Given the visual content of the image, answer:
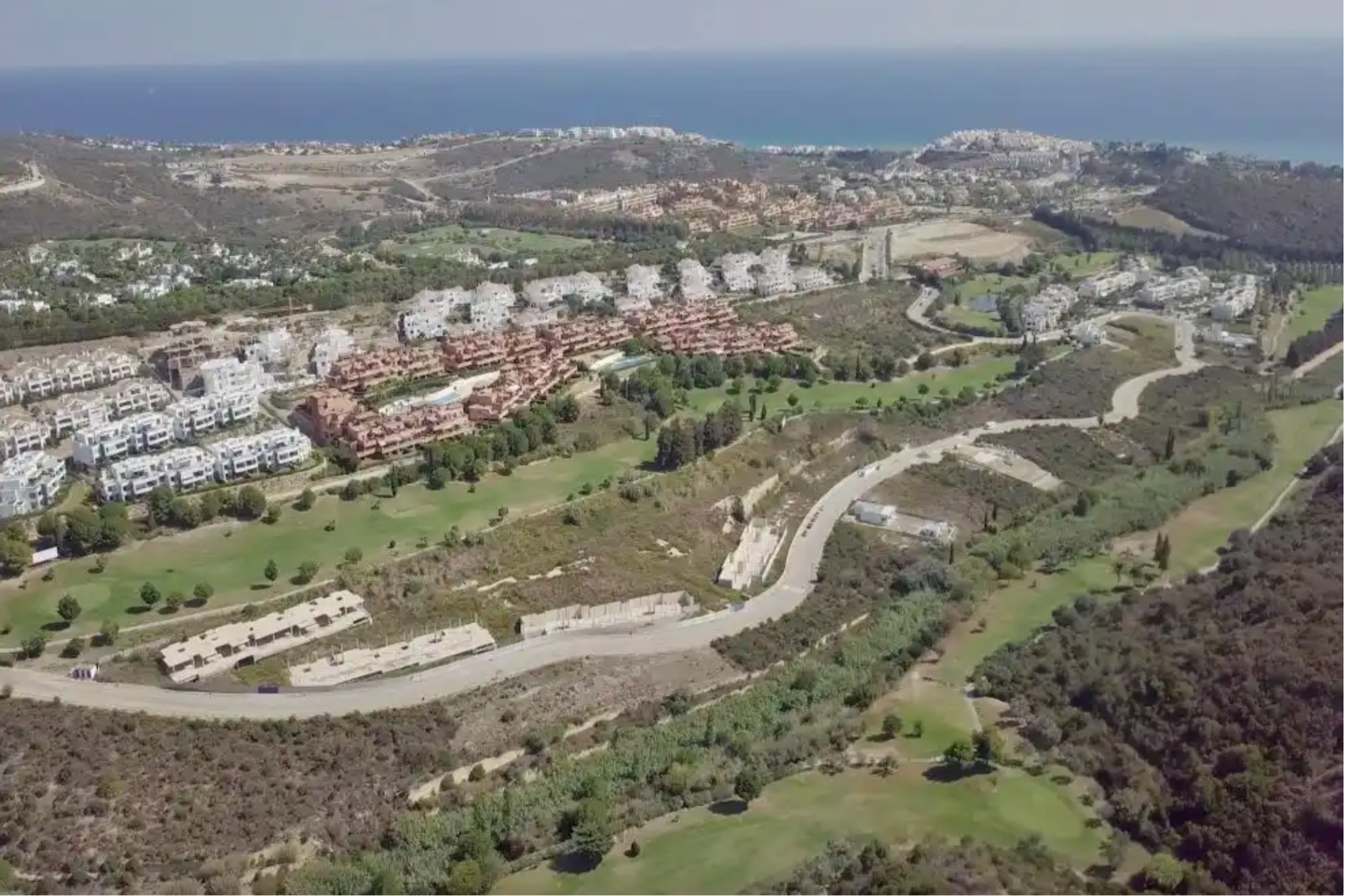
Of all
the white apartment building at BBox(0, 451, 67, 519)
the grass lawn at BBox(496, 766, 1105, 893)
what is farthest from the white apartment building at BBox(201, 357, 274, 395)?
the grass lawn at BBox(496, 766, 1105, 893)

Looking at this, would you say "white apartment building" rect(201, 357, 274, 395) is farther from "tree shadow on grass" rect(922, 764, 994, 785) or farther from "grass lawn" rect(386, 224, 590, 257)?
"tree shadow on grass" rect(922, 764, 994, 785)

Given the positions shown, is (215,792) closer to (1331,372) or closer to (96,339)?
(96,339)

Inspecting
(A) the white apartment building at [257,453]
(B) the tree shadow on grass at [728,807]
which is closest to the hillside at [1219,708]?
(B) the tree shadow on grass at [728,807]

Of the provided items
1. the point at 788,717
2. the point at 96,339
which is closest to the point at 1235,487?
the point at 788,717

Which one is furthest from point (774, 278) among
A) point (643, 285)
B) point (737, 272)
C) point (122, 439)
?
point (122, 439)

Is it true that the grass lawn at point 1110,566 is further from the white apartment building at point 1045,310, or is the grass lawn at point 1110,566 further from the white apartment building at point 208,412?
the white apartment building at point 208,412
